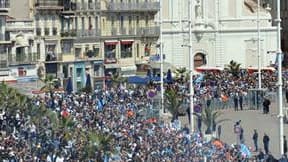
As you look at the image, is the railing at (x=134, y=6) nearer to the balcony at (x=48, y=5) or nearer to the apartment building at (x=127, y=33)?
the apartment building at (x=127, y=33)

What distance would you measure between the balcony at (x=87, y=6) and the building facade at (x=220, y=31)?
6711mm

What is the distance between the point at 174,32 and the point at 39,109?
38.9 meters

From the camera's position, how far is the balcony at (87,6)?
73.4 m

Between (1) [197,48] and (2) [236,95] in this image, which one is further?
(1) [197,48]

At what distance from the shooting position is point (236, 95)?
57750 mm

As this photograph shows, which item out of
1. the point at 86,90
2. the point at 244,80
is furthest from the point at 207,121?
the point at 244,80

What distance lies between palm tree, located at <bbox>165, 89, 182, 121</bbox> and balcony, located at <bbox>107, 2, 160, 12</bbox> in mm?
22056

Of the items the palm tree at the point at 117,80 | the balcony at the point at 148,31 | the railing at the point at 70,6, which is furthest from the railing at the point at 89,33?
the palm tree at the point at 117,80

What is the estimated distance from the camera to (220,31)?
8012 centimetres

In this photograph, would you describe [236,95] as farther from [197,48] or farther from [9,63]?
[197,48]

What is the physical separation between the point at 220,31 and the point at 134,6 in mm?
6801

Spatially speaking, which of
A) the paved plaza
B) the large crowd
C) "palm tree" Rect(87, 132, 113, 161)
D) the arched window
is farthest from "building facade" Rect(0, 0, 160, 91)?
"palm tree" Rect(87, 132, 113, 161)

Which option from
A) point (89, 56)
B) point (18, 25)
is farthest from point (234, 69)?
point (18, 25)

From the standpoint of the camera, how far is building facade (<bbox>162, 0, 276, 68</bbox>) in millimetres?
80000
